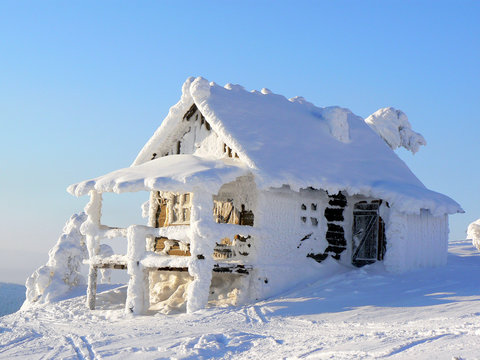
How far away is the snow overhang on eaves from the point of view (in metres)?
17.2

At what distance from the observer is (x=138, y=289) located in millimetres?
18438

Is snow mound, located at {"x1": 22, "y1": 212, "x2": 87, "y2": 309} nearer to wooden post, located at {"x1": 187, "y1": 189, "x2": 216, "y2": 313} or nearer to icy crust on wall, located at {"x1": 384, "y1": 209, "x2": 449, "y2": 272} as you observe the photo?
wooden post, located at {"x1": 187, "y1": 189, "x2": 216, "y2": 313}

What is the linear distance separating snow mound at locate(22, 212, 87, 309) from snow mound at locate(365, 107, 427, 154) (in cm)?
1235

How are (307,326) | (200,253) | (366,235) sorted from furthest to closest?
(366,235)
(200,253)
(307,326)

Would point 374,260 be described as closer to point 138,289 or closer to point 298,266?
point 298,266

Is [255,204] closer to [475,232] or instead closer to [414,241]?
[414,241]

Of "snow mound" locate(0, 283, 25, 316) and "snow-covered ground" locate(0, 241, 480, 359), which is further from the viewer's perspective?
"snow mound" locate(0, 283, 25, 316)

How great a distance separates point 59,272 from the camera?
24.3 m

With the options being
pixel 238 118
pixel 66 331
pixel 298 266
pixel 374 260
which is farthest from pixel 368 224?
pixel 66 331

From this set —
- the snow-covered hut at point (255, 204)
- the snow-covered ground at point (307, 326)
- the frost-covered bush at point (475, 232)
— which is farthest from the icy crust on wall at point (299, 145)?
the snow-covered ground at point (307, 326)

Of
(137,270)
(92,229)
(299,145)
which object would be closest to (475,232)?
(299,145)

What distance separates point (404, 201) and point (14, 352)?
1149 cm

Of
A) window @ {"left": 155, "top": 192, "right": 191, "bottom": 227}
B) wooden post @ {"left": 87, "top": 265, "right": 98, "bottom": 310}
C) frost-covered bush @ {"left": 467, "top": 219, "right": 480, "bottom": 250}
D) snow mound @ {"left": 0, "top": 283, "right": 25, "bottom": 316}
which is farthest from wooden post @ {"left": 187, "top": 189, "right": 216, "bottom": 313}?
snow mound @ {"left": 0, "top": 283, "right": 25, "bottom": 316}

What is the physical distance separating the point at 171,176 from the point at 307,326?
17.6ft
